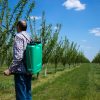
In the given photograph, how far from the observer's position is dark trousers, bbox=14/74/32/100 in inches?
246

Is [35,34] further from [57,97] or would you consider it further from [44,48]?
[57,97]

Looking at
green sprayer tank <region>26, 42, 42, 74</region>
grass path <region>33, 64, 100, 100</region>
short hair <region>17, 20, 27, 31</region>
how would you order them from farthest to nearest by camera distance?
grass path <region>33, 64, 100, 100</region> < short hair <region>17, 20, 27, 31</region> < green sprayer tank <region>26, 42, 42, 74</region>

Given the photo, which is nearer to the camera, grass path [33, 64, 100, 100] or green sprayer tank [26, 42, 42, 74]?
green sprayer tank [26, 42, 42, 74]

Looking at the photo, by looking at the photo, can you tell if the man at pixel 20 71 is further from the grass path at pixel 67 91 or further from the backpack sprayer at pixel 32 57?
the grass path at pixel 67 91

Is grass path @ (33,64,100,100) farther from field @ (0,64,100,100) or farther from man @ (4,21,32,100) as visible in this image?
man @ (4,21,32,100)

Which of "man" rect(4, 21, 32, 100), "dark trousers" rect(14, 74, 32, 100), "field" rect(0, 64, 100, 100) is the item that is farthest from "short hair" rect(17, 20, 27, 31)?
"field" rect(0, 64, 100, 100)

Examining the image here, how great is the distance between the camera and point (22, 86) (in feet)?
20.6

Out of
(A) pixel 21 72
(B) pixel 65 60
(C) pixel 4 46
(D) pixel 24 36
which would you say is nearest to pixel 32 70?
(A) pixel 21 72

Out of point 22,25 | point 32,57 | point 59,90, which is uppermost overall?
point 22,25

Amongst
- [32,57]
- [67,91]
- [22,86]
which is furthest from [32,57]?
[67,91]

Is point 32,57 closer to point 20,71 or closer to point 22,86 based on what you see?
point 20,71

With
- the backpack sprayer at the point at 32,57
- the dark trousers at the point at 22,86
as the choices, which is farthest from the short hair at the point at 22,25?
the dark trousers at the point at 22,86

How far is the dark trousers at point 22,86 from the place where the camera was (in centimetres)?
624

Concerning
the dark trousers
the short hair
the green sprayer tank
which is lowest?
the dark trousers
